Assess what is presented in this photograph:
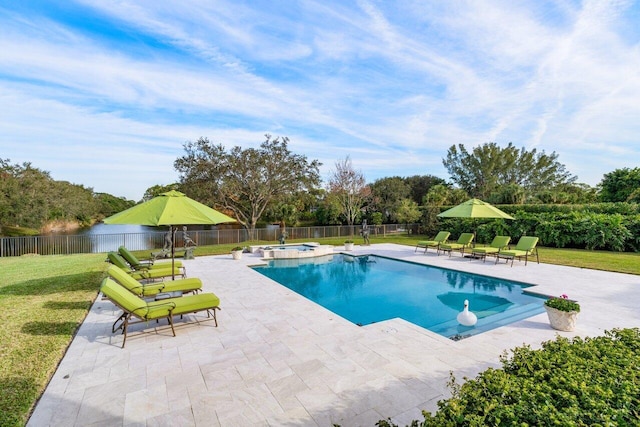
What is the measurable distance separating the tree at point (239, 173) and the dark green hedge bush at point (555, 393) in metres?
19.9

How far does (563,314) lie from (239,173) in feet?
66.4

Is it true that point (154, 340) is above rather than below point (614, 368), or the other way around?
below

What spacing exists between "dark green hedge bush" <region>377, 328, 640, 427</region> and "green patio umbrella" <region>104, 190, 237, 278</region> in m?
5.25

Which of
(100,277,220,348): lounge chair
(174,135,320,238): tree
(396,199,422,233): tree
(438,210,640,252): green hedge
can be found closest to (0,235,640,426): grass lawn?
(100,277,220,348): lounge chair

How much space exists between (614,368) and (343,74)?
12.9 metres

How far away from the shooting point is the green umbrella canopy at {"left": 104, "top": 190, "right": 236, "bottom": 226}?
600 cm

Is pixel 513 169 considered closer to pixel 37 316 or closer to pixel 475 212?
pixel 475 212

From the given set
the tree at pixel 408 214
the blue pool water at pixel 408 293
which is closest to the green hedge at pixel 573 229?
the tree at pixel 408 214

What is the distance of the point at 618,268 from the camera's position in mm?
10422

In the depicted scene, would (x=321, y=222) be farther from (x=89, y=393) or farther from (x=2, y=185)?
(x=89, y=393)

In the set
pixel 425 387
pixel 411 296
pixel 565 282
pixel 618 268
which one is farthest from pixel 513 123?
pixel 425 387

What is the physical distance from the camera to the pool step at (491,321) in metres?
5.78

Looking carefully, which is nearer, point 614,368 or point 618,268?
point 614,368

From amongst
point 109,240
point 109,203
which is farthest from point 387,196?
point 109,203
